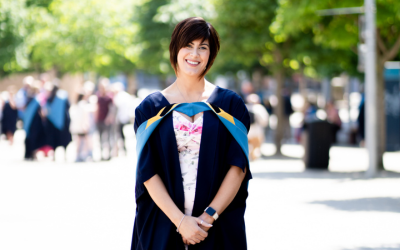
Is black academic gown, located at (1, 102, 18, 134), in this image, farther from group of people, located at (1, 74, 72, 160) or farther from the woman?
the woman

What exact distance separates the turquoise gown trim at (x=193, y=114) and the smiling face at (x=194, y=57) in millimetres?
182

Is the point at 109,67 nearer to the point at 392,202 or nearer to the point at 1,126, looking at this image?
the point at 1,126

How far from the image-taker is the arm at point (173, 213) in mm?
3361

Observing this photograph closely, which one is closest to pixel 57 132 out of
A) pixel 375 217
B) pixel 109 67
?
pixel 375 217

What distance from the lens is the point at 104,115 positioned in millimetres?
18219

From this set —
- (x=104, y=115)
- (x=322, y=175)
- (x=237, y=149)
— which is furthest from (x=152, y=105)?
(x=104, y=115)

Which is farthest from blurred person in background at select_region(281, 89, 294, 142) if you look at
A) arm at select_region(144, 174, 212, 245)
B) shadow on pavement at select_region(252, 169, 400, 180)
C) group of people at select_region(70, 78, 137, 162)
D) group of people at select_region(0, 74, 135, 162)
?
arm at select_region(144, 174, 212, 245)

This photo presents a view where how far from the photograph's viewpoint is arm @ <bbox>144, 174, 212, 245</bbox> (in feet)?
11.0

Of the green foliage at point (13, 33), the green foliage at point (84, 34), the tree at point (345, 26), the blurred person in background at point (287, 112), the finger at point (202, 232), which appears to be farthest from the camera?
the green foliage at point (13, 33)

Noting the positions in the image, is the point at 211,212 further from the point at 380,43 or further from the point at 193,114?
the point at 380,43

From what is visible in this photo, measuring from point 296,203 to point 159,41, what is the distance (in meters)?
34.4

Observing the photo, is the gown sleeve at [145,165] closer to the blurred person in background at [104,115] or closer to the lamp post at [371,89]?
the lamp post at [371,89]

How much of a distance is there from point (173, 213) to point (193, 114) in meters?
0.49

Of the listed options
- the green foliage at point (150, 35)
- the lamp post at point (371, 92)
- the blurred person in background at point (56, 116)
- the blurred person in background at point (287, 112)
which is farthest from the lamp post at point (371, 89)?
the green foliage at point (150, 35)
